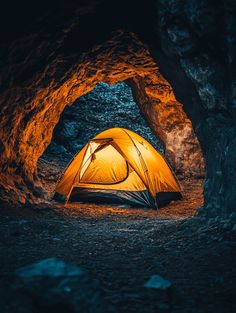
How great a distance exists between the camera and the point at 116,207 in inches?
341

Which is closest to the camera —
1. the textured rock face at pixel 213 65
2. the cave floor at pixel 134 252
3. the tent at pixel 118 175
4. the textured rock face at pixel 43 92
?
the cave floor at pixel 134 252

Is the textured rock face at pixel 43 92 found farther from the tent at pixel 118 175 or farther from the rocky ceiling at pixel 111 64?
the tent at pixel 118 175

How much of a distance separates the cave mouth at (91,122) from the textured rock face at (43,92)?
16.5 feet

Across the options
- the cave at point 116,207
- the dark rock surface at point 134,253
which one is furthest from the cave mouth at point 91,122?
the dark rock surface at point 134,253

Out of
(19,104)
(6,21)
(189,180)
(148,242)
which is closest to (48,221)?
(148,242)

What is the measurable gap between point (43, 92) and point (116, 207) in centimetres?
373

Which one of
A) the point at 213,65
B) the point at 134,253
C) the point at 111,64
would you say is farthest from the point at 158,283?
the point at 111,64

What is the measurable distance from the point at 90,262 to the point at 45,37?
4876 mm

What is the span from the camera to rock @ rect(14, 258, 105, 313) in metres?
2.61

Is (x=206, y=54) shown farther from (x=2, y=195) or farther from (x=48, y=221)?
(x=2, y=195)

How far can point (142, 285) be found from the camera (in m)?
3.30

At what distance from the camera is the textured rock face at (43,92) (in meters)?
7.35

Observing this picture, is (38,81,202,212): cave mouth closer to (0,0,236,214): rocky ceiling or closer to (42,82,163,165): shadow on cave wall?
(42,82,163,165): shadow on cave wall

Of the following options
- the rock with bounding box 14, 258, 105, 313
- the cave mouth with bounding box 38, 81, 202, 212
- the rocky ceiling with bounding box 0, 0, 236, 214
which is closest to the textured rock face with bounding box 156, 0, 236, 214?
the rocky ceiling with bounding box 0, 0, 236, 214
